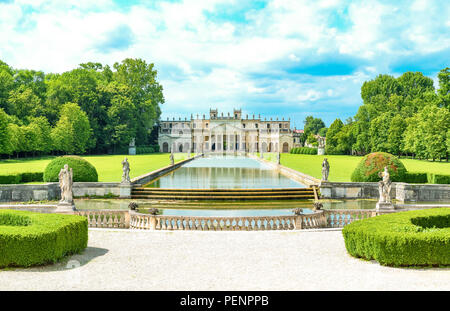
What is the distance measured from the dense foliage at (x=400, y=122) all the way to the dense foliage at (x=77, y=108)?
37.4 metres

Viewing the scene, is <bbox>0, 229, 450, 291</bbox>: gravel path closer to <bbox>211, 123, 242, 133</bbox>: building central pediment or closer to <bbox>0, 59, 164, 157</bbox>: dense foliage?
<bbox>0, 59, 164, 157</bbox>: dense foliage

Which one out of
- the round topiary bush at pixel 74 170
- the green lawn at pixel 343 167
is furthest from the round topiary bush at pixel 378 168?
the round topiary bush at pixel 74 170

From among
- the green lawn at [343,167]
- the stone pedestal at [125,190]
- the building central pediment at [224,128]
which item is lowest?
the stone pedestal at [125,190]

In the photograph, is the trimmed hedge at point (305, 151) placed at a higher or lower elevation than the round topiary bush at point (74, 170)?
higher

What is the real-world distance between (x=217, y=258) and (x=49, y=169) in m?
13.8

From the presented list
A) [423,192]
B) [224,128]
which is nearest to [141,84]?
[224,128]

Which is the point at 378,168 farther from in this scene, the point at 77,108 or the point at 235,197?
A: the point at 77,108

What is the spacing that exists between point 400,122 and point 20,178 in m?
52.4

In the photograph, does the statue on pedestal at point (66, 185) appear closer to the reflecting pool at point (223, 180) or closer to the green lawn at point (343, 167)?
the reflecting pool at point (223, 180)

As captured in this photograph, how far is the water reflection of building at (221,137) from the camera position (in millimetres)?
112000

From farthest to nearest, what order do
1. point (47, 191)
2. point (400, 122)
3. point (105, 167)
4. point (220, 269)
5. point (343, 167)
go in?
point (400, 122)
point (343, 167)
point (105, 167)
point (47, 191)
point (220, 269)

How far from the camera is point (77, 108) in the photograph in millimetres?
56344

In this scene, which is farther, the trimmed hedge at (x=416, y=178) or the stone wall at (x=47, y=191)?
the trimmed hedge at (x=416, y=178)

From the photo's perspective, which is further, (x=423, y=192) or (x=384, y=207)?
(x=423, y=192)
